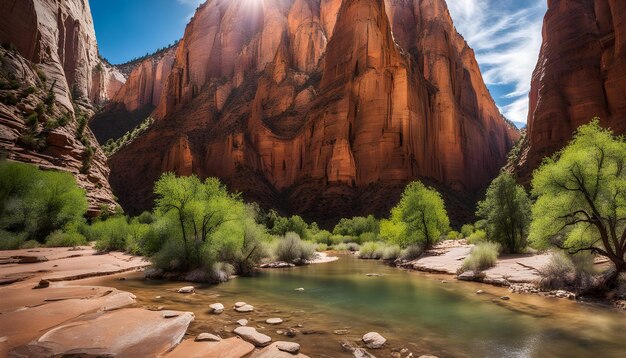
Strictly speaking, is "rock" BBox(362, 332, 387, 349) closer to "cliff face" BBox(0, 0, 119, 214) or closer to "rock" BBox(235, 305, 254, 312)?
"rock" BBox(235, 305, 254, 312)

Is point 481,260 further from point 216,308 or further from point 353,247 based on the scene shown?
point 353,247

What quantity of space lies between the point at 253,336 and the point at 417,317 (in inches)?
211

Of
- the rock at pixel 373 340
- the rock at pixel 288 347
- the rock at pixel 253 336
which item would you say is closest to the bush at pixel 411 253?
the rock at pixel 373 340

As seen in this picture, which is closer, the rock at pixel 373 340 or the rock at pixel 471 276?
the rock at pixel 373 340

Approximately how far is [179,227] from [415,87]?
53.5 m

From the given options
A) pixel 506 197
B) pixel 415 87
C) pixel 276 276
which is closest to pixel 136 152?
pixel 415 87

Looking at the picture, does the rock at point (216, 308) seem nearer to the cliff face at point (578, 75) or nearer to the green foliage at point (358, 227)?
the green foliage at point (358, 227)

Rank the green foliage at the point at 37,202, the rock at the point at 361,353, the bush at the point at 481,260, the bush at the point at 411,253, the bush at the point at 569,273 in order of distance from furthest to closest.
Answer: the bush at the point at 411,253 → the green foliage at the point at 37,202 → the bush at the point at 481,260 → the bush at the point at 569,273 → the rock at the point at 361,353

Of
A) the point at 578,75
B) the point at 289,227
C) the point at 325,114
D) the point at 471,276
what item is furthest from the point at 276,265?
the point at 578,75

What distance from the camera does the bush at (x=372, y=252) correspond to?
32.2 m

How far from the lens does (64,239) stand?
2645 cm

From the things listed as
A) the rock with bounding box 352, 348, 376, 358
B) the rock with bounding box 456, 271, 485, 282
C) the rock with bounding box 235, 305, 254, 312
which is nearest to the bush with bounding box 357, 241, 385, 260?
the rock with bounding box 456, 271, 485, 282

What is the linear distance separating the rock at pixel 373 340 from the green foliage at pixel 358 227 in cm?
3700

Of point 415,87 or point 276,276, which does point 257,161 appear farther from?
point 276,276
